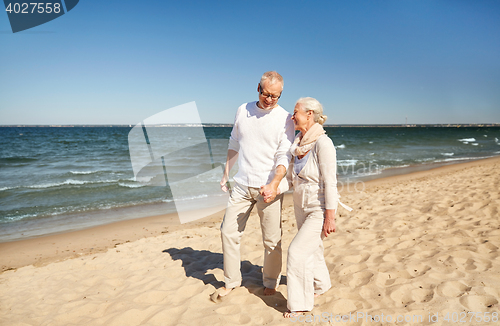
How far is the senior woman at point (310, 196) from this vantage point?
244 cm

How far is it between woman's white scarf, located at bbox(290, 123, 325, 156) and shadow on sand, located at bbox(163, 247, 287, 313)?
4.85 feet

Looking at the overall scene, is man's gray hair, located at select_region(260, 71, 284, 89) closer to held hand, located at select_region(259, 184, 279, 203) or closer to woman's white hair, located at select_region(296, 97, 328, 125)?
woman's white hair, located at select_region(296, 97, 328, 125)

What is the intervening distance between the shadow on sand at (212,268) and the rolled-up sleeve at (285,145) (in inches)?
54.3

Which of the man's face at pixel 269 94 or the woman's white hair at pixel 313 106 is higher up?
the man's face at pixel 269 94

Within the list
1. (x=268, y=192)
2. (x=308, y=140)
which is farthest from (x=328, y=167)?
(x=268, y=192)

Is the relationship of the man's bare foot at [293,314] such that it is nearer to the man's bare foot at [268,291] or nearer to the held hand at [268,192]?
the man's bare foot at [268,291]

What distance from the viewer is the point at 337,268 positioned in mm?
3494

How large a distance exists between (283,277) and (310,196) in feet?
4.83

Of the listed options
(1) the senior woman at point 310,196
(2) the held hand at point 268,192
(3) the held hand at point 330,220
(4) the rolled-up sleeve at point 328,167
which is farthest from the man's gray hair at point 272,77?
(3) the held hand at point 330,220

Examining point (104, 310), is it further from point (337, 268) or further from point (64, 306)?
point (337, 268)

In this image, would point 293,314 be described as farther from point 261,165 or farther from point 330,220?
point 261,165

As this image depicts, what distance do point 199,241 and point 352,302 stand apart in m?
3.03

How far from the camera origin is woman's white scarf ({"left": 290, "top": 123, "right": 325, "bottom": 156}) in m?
2.46

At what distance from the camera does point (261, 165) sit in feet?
8.93
